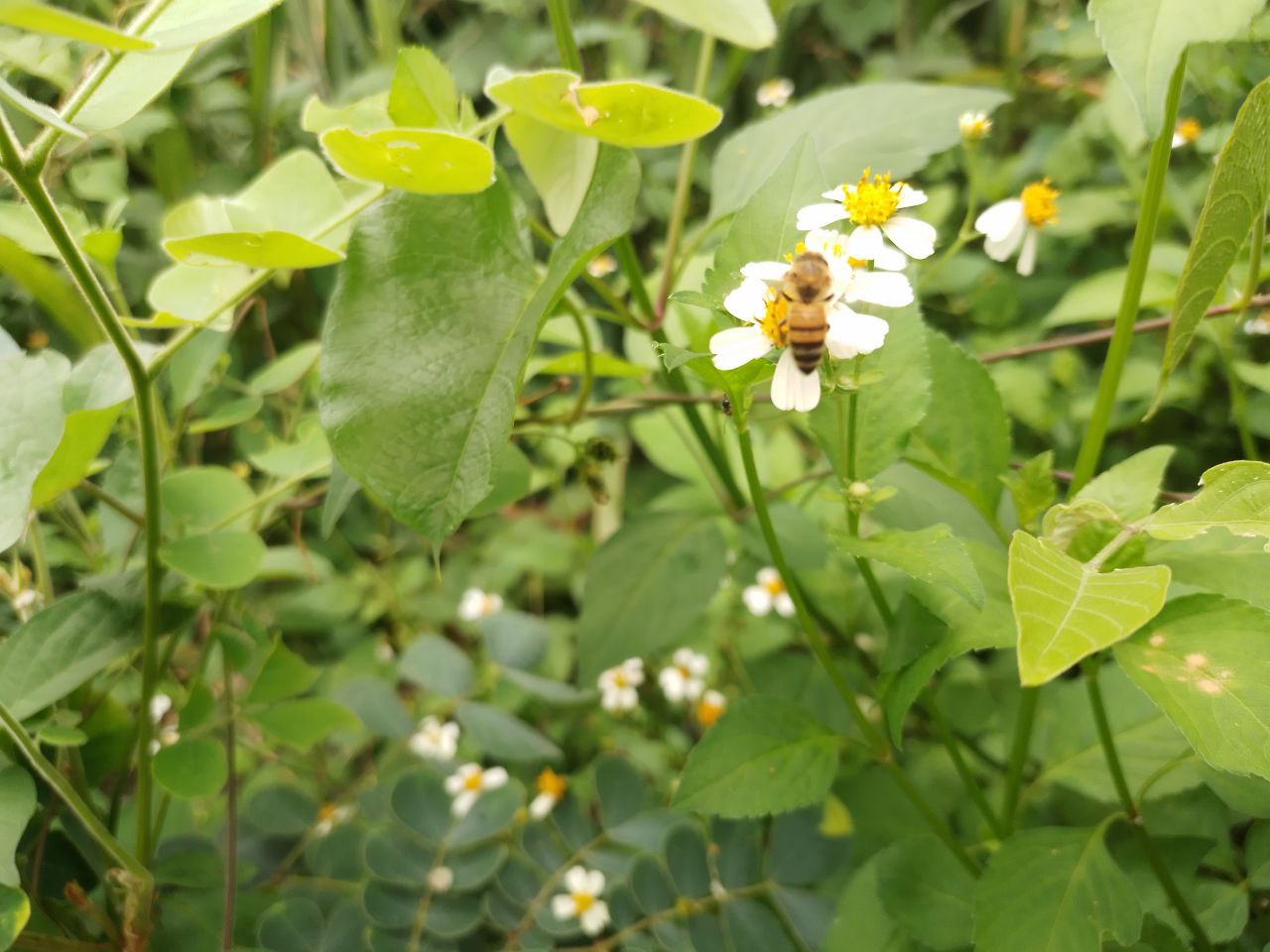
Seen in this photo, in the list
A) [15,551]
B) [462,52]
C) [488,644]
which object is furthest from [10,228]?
[462,52]

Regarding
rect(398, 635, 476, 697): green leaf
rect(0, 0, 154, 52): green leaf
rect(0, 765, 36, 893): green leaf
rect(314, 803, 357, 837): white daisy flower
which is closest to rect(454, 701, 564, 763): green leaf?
rect(398, 635, 476, 697): green leaf

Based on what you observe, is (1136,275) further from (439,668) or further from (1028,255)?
(439,668)

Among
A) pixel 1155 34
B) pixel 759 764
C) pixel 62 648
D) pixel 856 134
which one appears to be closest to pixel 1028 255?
pixel 856 134

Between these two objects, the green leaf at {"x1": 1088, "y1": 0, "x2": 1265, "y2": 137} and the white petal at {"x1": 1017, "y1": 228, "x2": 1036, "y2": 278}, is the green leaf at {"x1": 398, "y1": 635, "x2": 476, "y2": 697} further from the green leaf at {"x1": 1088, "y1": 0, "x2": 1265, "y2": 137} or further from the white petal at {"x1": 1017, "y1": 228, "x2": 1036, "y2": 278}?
the green leaf at {"x1": 1088, "y1": 0, "x2": 1265, "y2": 137}

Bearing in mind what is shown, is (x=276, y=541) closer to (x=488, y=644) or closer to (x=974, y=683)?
(x=488, y=644)

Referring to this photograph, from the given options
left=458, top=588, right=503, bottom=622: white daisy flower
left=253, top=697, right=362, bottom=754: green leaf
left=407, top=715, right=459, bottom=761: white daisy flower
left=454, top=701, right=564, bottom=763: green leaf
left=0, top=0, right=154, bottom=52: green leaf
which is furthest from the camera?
left=458, top=588, right=503, bottom=622: white daisy flower
